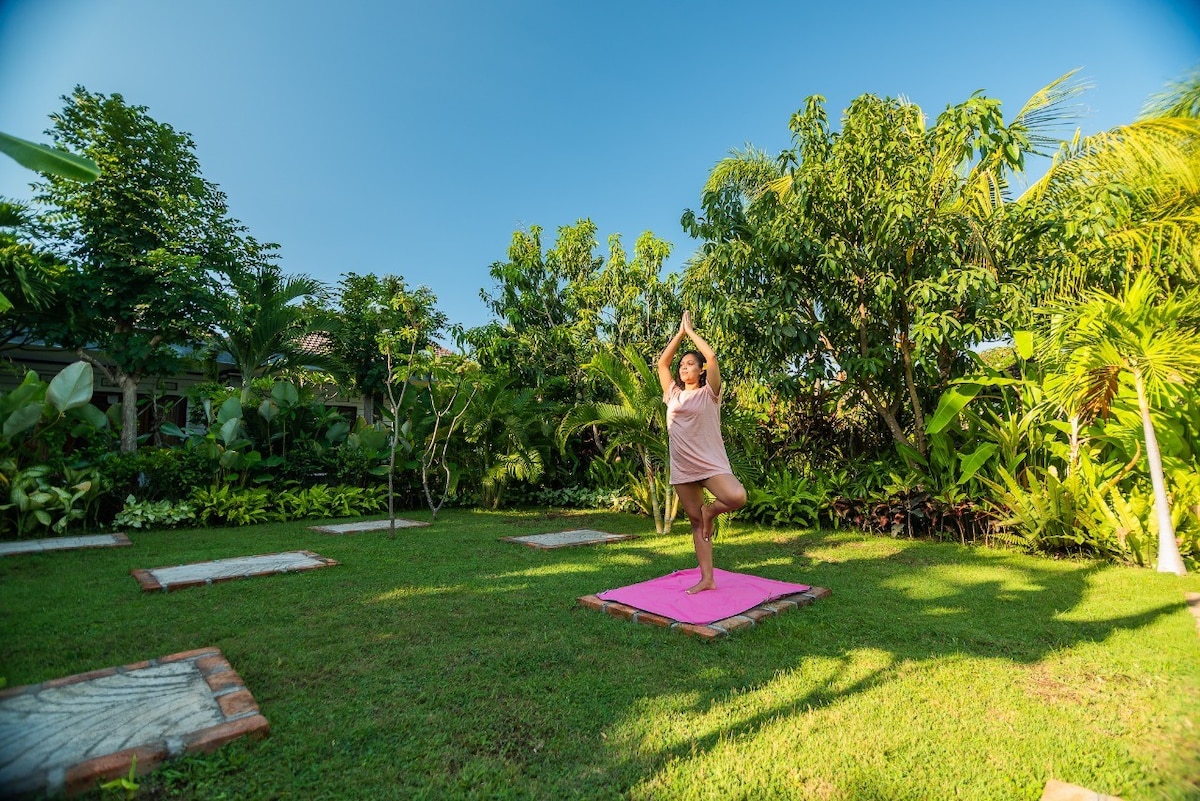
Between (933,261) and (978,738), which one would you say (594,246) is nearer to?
(933,261)

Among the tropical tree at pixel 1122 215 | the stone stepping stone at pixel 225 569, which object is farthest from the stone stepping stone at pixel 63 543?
the tropical tree at pixel 1122 215

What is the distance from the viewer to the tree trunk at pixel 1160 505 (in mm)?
4809

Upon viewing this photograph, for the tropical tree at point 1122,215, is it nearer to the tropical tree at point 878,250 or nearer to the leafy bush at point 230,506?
the tropical tree at point 878,250

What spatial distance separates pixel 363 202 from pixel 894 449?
10.2 meters

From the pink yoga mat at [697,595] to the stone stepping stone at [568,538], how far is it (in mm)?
2079

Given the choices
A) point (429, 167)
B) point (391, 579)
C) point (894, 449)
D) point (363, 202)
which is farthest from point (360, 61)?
point (894, 449)

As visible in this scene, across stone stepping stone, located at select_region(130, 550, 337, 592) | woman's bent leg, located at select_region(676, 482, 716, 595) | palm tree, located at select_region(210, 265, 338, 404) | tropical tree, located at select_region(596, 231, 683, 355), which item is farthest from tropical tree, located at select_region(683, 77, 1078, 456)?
palm tree, located at select_region(210, 265, 338, 404)

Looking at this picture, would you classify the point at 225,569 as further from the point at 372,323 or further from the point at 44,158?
→ the point at 372,323

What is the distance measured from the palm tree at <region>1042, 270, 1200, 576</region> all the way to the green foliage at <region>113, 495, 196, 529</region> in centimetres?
1060

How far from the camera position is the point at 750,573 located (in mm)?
5129

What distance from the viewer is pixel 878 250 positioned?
251 inches

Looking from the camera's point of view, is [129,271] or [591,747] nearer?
[591,747]

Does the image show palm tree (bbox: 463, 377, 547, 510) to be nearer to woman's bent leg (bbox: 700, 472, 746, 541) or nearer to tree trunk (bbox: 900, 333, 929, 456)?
tree trunk (bbox: 900, 333, 929, 456)

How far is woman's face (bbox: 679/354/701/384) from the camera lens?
4289 mm
